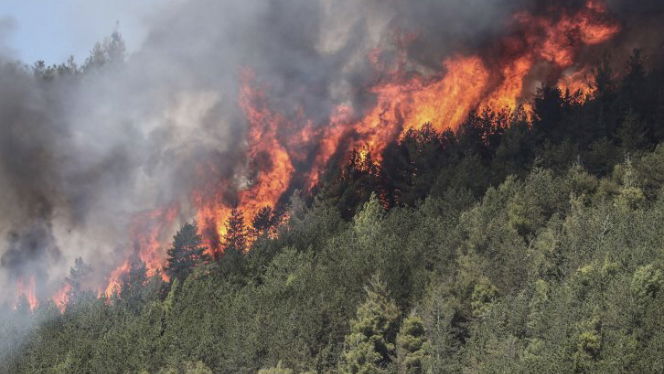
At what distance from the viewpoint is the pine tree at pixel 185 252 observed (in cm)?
14750

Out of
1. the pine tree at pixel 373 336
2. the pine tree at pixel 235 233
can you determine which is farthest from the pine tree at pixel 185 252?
the pine tree at pixel 373 336

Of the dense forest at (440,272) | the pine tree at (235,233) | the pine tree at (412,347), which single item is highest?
the pine tree at (235,233)

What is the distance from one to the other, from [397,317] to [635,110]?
61550mm

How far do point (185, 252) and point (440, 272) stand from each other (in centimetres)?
6017

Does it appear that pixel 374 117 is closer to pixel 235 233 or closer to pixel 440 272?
pixel 235 233

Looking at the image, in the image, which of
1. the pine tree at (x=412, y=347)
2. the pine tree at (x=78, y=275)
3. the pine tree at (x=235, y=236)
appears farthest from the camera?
the pine tree at (x=78, y=275)

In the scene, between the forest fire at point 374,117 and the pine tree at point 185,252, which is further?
the forest fire at point 374,117

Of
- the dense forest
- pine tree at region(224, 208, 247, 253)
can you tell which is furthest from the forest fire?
the dense forest

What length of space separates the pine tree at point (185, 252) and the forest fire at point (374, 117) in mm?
4288

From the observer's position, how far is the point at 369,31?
589ft

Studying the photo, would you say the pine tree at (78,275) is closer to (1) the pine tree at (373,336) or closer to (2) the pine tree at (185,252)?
(2) the pine tree at (185,252)

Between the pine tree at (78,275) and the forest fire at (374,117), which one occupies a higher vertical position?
A: the forest fire at (374,117)

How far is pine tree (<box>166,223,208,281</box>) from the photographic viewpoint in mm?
147500

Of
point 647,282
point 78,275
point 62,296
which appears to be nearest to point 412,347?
point 647,282
